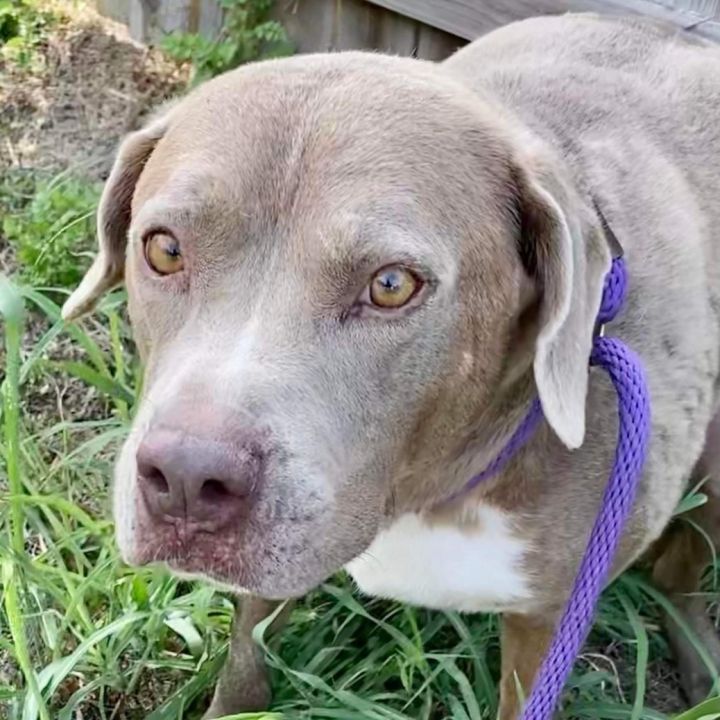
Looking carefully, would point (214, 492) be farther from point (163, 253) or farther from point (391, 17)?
point (391, 17)

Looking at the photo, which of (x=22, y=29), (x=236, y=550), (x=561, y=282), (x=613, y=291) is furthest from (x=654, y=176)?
(x=22, y=29)

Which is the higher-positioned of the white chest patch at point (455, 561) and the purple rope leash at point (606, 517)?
the purple rope leash at point (606, 517)

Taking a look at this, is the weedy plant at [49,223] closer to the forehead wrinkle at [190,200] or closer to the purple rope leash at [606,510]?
the forehead wrinkle at [190,200]

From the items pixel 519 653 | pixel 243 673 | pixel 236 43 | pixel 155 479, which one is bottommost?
pixel 243 673

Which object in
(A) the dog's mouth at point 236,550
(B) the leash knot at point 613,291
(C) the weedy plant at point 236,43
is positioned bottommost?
(C) the weedy plant at point 236,43

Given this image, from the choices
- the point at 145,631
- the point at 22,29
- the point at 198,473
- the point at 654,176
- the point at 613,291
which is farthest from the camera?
the point at 22,29

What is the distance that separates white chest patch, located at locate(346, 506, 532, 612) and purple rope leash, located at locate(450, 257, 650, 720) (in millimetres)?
185

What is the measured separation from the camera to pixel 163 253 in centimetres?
202

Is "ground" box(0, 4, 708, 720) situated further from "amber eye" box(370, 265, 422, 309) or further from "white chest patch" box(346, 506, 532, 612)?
"amber eye" box(370, 265, 422, 309)

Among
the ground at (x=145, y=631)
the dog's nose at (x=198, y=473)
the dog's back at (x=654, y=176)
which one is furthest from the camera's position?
the ground at (x=145, y=631)

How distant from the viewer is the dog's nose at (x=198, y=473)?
5.78 feet

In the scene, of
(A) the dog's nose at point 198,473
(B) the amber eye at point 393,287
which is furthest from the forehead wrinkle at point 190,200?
(A) the dog's nose at point 198,473

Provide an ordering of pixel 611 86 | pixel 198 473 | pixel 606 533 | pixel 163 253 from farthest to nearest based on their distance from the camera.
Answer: pixel 611 86
pixel 606 533
pixel 163 253
pixel 198 473

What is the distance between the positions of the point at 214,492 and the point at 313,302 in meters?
0.30
